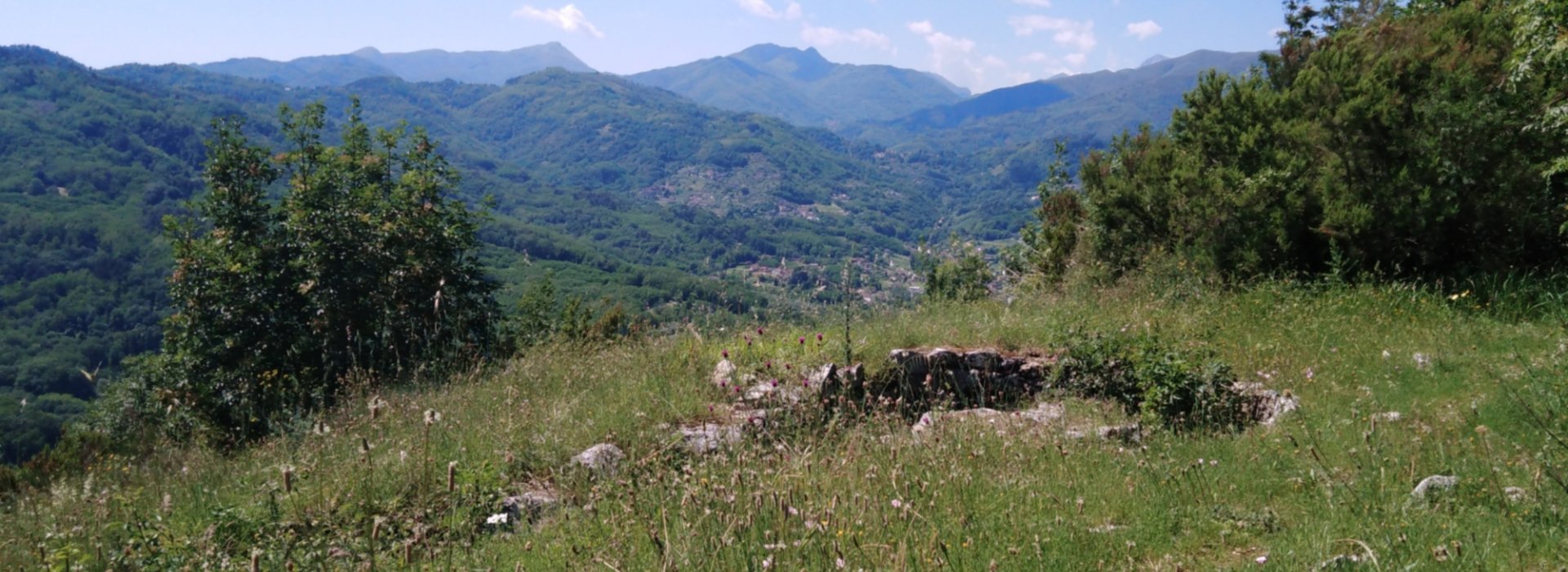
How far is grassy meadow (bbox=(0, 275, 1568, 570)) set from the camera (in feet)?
10.4

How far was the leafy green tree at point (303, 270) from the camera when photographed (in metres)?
12.3

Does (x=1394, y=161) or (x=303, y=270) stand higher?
(x=1394, y=161)

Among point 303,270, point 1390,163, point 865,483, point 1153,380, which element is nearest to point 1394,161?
point 1390,163

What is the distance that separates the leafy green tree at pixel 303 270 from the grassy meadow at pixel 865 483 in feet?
19.1

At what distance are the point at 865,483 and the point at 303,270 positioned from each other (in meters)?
12.5

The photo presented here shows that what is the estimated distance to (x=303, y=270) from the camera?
1314 cm

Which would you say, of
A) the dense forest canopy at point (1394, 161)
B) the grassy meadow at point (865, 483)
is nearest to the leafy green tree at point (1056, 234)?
the dense forest canopy at point (1394, 161)

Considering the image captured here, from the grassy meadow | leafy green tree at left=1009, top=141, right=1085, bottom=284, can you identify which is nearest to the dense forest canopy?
the grassy meadow

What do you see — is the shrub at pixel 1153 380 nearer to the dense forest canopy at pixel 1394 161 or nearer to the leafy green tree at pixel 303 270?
the dense forest canopy at pixel 1394 161

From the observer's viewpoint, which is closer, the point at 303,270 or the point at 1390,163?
the point at 1390,163

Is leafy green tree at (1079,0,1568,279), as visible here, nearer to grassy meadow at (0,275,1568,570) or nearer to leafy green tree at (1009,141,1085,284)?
grassy meadow at (0,275,1568,570)

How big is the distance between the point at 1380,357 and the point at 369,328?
12726 mm

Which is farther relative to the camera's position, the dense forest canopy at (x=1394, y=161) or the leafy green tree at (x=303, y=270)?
the leafy green tree at (x=303, y=270)

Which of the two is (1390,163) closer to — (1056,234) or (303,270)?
(1056,234)
